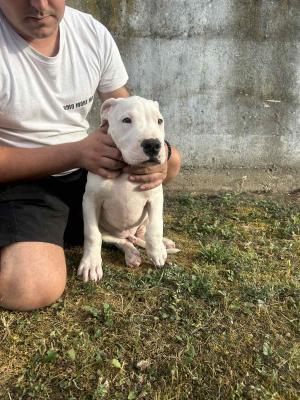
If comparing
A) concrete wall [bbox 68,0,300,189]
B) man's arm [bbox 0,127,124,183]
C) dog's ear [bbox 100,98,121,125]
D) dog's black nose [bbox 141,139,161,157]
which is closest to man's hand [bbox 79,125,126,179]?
man's arm [bbox 0,127,124,183]

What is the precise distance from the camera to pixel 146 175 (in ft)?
8.84

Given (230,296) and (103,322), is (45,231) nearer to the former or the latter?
(103,322)

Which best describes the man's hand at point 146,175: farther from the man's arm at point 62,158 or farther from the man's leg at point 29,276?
the man's leg at point 29,276

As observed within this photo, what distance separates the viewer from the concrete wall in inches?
152

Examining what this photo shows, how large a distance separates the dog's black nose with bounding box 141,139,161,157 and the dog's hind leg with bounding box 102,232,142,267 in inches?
31.0

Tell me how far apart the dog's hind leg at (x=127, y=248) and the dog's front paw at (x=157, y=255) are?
0.31ft

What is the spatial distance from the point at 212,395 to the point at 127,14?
9.85ft

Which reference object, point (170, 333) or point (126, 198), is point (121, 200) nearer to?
point (126, 198)

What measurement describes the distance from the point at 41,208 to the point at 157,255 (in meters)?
0.75

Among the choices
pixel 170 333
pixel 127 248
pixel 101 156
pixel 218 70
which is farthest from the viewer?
pixel 218 70

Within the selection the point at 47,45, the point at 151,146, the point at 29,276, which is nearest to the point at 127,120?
the point at 151,146

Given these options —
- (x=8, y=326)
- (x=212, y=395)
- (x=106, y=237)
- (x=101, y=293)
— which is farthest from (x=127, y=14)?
(x=212, y=395)

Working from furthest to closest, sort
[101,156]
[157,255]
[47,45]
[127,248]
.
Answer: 1. [127,248]
2. [157,255]
3. [47,45]
4. [101,156]

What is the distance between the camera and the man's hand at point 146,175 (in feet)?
8.75
